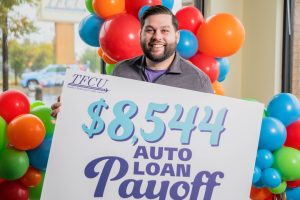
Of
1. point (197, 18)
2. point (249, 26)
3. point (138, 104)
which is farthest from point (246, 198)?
point (249, 26)

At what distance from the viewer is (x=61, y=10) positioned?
354cm

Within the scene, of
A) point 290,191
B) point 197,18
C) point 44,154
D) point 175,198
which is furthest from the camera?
point 197,18

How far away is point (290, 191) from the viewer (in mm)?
2201

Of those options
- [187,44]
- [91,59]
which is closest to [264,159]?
[187,44]

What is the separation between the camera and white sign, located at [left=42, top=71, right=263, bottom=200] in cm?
139

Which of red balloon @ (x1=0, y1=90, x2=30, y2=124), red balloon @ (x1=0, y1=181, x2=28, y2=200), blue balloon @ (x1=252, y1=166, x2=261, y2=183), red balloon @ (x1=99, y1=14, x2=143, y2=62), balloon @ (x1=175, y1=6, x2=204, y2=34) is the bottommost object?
red balloon @ (x1=0, y1=181, x2=28, y2=200)

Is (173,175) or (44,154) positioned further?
(44,154)

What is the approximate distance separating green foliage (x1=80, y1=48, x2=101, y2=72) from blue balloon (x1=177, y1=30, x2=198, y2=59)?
4.67ft

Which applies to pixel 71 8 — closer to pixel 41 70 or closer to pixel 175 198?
pixel 41 70

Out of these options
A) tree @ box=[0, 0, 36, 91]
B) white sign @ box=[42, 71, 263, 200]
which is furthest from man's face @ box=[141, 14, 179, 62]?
tree @ box=[0, 0, 36, 91]

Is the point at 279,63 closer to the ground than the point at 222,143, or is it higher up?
higher up

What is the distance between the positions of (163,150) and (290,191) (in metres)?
1.05

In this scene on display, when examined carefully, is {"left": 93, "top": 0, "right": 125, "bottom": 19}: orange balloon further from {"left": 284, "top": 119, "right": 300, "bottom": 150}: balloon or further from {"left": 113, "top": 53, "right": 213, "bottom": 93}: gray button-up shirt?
{"left": 284, "top": 119, "right": 300, "bottom": 150}: balloon

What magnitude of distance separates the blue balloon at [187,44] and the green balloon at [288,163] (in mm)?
752
